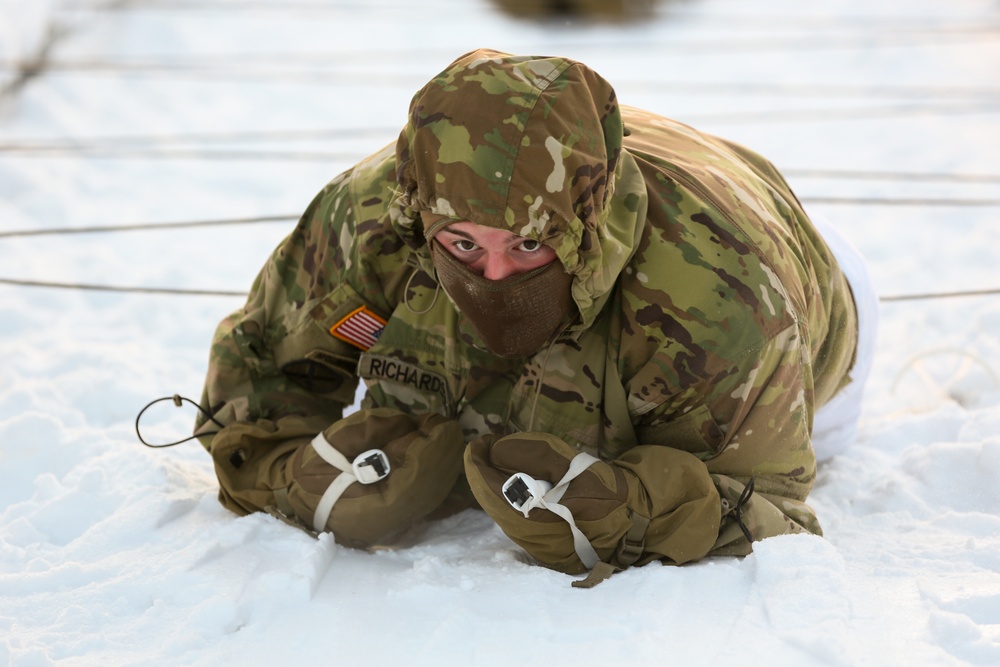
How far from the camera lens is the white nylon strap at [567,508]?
69.7 inches

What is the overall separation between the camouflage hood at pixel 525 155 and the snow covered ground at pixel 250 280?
55 centimetres

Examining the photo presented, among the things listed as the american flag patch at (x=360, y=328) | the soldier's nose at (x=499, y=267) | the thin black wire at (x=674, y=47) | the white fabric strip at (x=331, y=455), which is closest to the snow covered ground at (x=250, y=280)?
the thin black wire at (x=674, y=47)

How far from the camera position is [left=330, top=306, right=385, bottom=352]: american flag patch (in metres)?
2.07

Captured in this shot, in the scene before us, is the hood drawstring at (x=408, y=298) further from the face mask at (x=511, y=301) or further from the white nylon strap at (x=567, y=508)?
the white nylon strap at (x=567, y=508)

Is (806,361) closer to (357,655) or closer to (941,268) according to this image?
(357,655)

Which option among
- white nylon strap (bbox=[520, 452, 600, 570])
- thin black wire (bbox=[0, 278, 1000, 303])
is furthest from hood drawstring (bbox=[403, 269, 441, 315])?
thin black wire (bbox=[0, 278, 1000, 303])

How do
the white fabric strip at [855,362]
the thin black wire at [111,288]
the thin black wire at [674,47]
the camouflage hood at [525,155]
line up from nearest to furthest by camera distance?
the camouflage hood at [525,155], the white fabric strip at [855,362], the thin black wire at [111,288], the thin black wire at [674,47]

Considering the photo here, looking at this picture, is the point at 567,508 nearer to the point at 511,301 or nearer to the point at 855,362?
the point at 511,301

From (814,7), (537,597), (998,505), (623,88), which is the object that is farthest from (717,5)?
(537,597)

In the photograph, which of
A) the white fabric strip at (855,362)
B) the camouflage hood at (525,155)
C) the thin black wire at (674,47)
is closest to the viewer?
the camouflage hood at (525,155)

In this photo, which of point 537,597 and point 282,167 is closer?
point 537,597

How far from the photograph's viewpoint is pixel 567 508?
5.82 ft

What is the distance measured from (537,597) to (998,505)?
3.10 feet

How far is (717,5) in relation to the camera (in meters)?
7.57
